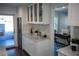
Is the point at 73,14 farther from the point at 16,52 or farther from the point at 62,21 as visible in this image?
the point at 16,52

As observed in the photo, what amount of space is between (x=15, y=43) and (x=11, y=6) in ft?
1.86

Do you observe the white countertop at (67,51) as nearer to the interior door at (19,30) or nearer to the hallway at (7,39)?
the interior door at (19,30)

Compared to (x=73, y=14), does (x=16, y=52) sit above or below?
below

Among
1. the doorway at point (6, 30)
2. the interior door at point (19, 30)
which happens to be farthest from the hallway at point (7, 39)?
the interior door at point (19, 30)

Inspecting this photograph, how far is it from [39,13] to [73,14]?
511 millimetres

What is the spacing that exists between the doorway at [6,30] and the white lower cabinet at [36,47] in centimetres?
23

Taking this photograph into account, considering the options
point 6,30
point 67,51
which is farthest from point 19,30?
point 67,51

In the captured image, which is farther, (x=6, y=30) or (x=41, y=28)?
(x=41, y=28)

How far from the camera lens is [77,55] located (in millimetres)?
1734

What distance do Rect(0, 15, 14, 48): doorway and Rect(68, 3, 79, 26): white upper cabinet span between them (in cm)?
86

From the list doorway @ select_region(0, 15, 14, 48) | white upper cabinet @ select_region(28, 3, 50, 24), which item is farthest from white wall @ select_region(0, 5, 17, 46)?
white upper cabinet @ select_region(28, 3, 50, 24)

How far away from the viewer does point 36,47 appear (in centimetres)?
194

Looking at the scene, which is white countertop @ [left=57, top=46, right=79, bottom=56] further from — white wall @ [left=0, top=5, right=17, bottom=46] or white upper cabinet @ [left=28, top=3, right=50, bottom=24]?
white wall @ [left=0, top=5, right=17, bottom=46]

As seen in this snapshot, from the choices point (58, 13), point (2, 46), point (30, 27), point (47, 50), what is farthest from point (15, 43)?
point (58, 13)
